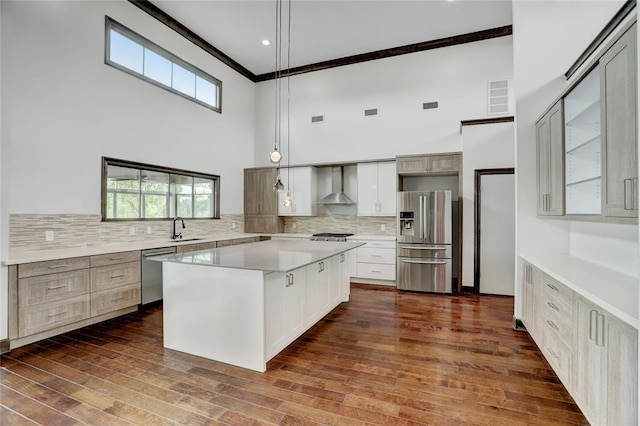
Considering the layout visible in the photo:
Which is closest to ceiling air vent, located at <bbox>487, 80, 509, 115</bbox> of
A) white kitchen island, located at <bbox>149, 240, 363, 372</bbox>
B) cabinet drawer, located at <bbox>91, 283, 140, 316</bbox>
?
white kitchen island, located at <bbox>149, 240, 363, 372</bbox>

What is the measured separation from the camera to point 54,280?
3213 millimetres

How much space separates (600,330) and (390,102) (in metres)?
5.22

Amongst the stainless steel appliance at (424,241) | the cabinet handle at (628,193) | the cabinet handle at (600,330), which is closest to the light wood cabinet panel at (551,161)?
the cabinet handle at (628,193)

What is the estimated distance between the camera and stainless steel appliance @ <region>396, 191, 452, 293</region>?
5.16 metres

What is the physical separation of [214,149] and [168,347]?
4.08 meters

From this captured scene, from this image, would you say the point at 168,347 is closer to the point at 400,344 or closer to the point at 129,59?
the point at 400,344

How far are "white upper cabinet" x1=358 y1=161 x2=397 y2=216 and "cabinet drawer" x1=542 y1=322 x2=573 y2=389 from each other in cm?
334

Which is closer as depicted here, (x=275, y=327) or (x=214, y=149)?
(x=275, y=327)

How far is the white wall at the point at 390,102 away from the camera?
5582 millimetres

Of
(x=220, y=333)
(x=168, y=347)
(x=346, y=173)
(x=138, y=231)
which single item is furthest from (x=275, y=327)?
(x=346, y=173)

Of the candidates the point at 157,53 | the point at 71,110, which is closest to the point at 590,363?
the point at 71,110

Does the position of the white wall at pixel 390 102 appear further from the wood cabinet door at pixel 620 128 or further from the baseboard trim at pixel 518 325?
the wood cabinet door at pixel 620 128

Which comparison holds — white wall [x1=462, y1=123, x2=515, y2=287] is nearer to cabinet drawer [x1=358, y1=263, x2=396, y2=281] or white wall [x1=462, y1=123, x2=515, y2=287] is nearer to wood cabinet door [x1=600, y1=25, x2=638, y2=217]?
cabinet drawer [x1=358, y1=263, x2=396, y2=281]

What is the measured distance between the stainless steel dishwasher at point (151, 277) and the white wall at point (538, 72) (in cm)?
446
